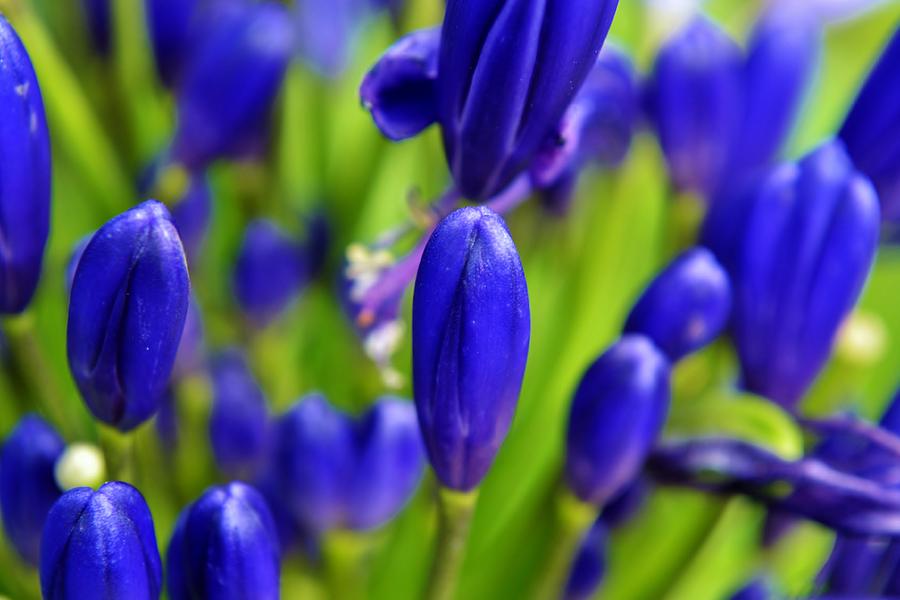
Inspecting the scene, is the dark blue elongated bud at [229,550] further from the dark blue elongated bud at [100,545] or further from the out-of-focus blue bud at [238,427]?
the out-of-focus blue bud at [238,427]

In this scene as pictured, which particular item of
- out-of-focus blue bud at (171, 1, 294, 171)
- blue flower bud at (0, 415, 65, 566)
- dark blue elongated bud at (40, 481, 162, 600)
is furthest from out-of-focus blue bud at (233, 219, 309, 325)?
dark blue elongated bud at (40, 481, 162, 600)

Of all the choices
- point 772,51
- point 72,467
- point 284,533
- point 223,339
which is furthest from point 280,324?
point 772,51

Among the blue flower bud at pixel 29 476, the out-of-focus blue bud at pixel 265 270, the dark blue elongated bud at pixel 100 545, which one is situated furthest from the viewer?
the out-of-focus blue bud at pixel 265 270

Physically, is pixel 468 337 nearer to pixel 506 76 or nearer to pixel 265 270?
pixel 506 76

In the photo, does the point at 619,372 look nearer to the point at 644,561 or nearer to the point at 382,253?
the point at 382,253

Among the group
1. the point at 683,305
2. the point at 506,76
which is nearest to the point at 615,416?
the point at 683,305

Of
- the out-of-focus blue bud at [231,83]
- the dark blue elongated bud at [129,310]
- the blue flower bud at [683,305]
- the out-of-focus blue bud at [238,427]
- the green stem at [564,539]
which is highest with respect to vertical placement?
the out-of-focus blue bud at [231,83]

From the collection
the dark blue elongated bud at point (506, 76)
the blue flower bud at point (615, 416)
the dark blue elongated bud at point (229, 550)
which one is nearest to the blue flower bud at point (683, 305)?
the blue flower bud at point (615, 416)
